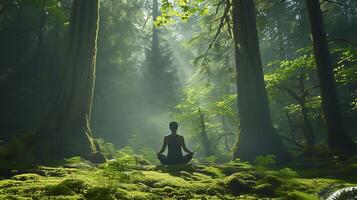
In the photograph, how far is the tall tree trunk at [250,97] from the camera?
37.0 ft

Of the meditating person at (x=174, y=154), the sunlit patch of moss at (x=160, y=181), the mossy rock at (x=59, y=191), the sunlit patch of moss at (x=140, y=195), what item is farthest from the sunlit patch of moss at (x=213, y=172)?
the mossy rock at (x=59, y=191)

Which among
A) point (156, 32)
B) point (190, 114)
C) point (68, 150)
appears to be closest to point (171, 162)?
point (68, 150)

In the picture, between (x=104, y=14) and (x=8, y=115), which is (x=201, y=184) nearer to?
(x=8, y=115)

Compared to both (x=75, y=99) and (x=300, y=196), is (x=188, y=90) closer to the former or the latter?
(x=75, y=99)

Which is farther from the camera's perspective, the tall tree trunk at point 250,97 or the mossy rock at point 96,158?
the tall tree trunk at point 250,97

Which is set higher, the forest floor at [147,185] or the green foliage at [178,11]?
the green foliage at [178,11]

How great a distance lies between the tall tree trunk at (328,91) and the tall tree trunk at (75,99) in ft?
26.0

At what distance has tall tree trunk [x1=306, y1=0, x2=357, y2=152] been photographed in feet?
38.5

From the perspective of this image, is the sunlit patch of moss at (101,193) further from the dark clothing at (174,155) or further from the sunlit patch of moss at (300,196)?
the dark clothing at (174,155)

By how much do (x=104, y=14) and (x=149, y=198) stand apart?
91.3 ft

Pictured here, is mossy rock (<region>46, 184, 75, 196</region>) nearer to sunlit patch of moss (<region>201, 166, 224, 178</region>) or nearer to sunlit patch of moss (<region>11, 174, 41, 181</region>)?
sunlit patch of moss (<region>11, 174, 41, 181</region>)

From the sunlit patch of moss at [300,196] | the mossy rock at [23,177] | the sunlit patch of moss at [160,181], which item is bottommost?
the sunlit patch of moss at [300,196]

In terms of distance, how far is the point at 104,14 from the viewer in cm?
3036

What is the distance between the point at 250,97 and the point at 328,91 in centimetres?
285
